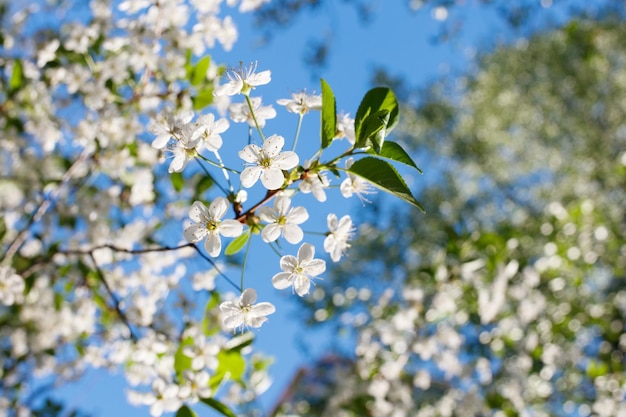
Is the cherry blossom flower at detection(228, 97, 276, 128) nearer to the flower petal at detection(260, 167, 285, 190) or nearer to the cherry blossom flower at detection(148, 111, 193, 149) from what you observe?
the cherry blossom flower at detection(148, 111, 193, 149)

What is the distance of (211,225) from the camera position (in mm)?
1106

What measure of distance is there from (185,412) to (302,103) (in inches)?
30.7

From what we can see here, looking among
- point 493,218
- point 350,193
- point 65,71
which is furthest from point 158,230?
point 493,218

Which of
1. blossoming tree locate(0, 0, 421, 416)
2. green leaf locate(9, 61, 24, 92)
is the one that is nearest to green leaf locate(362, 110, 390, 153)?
blossoming tree locate(0, 0, 421, 416)

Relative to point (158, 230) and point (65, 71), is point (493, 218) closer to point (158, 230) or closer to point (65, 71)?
point (158, 230)

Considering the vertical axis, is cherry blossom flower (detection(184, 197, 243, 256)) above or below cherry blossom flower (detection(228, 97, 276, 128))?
below

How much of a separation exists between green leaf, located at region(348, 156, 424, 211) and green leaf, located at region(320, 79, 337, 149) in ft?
0.29

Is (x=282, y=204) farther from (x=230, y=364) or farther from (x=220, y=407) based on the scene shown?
(x=230, y=364)

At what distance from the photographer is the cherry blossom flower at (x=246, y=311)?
110 cm

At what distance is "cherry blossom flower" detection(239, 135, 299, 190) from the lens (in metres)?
1.01

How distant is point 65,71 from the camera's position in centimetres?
231

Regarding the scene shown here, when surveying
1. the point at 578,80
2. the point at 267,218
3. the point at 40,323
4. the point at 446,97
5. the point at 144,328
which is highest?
the point at 446,97

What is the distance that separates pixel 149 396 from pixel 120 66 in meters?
1.20

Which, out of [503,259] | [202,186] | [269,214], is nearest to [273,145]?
[269,214]
